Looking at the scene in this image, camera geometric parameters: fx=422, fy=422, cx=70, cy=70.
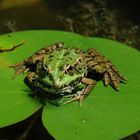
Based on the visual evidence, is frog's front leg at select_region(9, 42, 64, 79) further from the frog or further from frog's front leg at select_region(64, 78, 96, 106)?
frog's front leg at select_region(64, 78, 96, 106)

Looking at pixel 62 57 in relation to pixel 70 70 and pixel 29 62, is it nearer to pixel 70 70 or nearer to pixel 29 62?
pixel 70 70

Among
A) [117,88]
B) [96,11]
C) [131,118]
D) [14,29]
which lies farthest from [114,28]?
[131,118]

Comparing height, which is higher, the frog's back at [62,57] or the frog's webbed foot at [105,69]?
the frog's back at [62,57]

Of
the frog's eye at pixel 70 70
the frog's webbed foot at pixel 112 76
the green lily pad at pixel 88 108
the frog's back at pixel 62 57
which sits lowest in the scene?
the green lily pad at pixel 88 108

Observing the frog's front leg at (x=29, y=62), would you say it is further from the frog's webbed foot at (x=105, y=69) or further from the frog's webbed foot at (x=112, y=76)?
the frog's webbed foot at (x=112, y=76)

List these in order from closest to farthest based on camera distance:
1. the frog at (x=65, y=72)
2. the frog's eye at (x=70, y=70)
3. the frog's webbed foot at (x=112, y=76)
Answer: the frog at (x=65, y=72) < the frog's eye at (x=70, y=70) < the frog's webbed foot at (x=112, y=76)

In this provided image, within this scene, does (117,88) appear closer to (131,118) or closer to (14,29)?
(131,118)

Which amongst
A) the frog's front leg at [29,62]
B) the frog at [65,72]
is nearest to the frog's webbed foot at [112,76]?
the frog at [65,72]
